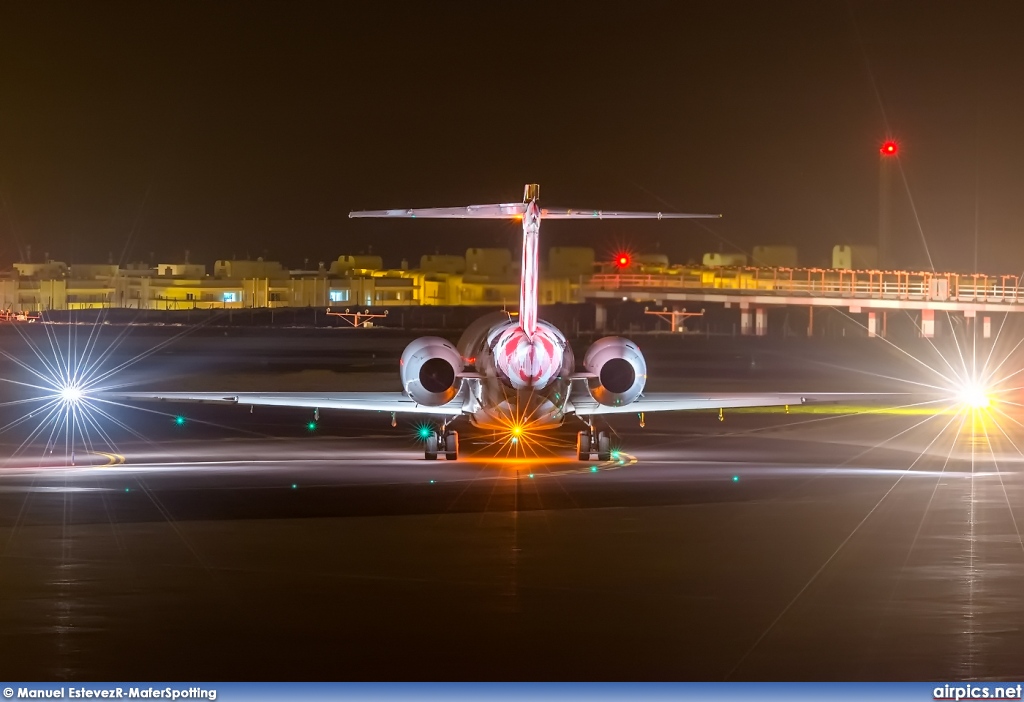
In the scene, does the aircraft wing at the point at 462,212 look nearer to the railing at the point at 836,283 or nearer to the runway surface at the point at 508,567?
the runway surface at the point at 508,567

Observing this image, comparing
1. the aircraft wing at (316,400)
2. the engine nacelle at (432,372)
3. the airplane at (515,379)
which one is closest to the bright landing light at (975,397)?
the airplane at (515,379)

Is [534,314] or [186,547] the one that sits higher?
[534,314]

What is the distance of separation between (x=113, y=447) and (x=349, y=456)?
5.91 meters

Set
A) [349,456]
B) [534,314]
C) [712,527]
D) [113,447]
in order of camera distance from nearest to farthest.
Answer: [712,527] → [534,314] → [349,456] → [113,447]

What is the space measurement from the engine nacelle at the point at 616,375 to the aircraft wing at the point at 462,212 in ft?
11.5

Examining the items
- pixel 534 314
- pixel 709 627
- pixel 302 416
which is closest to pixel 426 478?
pixel 534 314

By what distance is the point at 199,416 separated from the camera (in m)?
45.1

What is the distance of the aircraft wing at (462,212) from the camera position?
2848cm

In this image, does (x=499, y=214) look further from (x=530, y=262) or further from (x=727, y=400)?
(x=727, y=400)

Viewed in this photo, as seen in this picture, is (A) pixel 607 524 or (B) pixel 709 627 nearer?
(B) pixel 709 627

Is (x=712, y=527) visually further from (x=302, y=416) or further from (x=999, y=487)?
(x=302, y=416)

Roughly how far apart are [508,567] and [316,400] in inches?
601

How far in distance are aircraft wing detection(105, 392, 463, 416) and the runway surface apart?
3.42 feet

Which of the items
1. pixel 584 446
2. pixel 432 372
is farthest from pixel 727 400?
pixel 432 372
